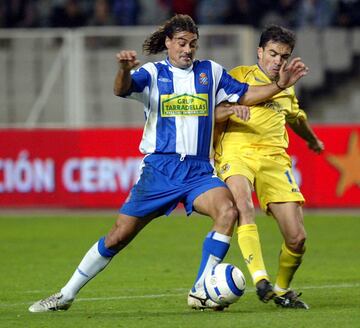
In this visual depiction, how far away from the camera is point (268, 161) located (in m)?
9.46

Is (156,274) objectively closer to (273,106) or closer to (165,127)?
(273,106)

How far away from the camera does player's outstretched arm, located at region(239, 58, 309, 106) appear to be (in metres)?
8.88

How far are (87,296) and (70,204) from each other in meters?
9.34

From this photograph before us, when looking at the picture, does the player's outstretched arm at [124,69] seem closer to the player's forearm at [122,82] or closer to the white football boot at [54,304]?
the player's forearm at [122,82]

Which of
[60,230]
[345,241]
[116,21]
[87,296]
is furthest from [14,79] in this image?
[87,296]

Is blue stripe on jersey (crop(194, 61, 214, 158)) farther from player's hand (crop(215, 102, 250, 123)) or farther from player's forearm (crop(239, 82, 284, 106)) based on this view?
player's forearm (crop(239, 82, 284, 106))

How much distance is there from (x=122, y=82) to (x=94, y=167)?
1079cm

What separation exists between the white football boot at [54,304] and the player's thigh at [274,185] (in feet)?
6.00

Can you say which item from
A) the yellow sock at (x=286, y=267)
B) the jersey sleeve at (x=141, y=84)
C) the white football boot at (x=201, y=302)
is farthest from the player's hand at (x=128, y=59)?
the yellow sock at (x=286, y=267)

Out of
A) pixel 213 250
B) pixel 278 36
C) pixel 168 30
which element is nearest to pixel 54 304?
pixel 213 250

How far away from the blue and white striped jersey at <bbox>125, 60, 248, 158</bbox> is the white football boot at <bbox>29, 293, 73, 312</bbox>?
131cm

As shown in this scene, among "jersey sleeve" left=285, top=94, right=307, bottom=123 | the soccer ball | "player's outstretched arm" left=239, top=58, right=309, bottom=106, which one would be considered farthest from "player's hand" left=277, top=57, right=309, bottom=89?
the soccer ball

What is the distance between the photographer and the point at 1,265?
41.8 ft

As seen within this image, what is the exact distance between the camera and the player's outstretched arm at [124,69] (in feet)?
27.0
